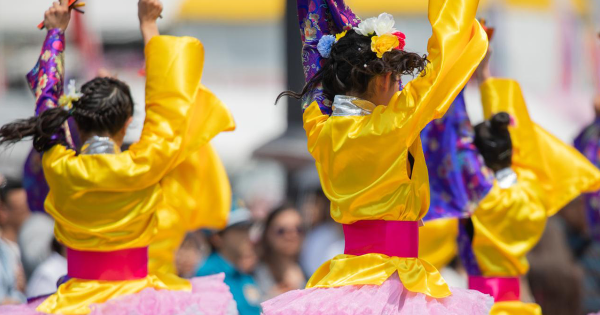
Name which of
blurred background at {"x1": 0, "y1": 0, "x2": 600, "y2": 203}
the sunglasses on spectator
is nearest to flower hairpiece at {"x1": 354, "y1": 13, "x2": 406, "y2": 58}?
the sunglasses on spectator

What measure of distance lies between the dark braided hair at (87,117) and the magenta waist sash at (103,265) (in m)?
0.41

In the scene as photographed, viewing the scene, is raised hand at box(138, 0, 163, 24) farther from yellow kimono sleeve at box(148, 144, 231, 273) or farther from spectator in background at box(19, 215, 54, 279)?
spectator in background at box(19, 215, 54, 279)

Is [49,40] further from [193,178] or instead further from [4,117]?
[4,117]

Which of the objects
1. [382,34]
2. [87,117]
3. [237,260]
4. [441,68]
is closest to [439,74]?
[441,68]

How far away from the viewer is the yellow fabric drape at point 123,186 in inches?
132

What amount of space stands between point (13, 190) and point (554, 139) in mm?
3222

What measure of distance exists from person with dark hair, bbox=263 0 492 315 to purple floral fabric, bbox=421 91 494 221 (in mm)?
945

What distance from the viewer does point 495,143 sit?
394cm

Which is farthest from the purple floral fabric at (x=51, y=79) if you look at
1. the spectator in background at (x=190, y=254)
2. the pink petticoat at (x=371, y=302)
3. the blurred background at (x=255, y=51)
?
the blurred background at (x=255, y=51)

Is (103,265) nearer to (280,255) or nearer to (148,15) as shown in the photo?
(148,15)

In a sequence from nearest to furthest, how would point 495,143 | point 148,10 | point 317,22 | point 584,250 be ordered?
point 317,22 < point 148,10 < point 495,143 < point 584,250

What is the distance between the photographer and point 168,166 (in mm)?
3463

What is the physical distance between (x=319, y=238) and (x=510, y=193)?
2525mm

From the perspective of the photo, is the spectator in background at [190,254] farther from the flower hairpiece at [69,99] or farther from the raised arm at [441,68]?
the raised arm at [441,68]
